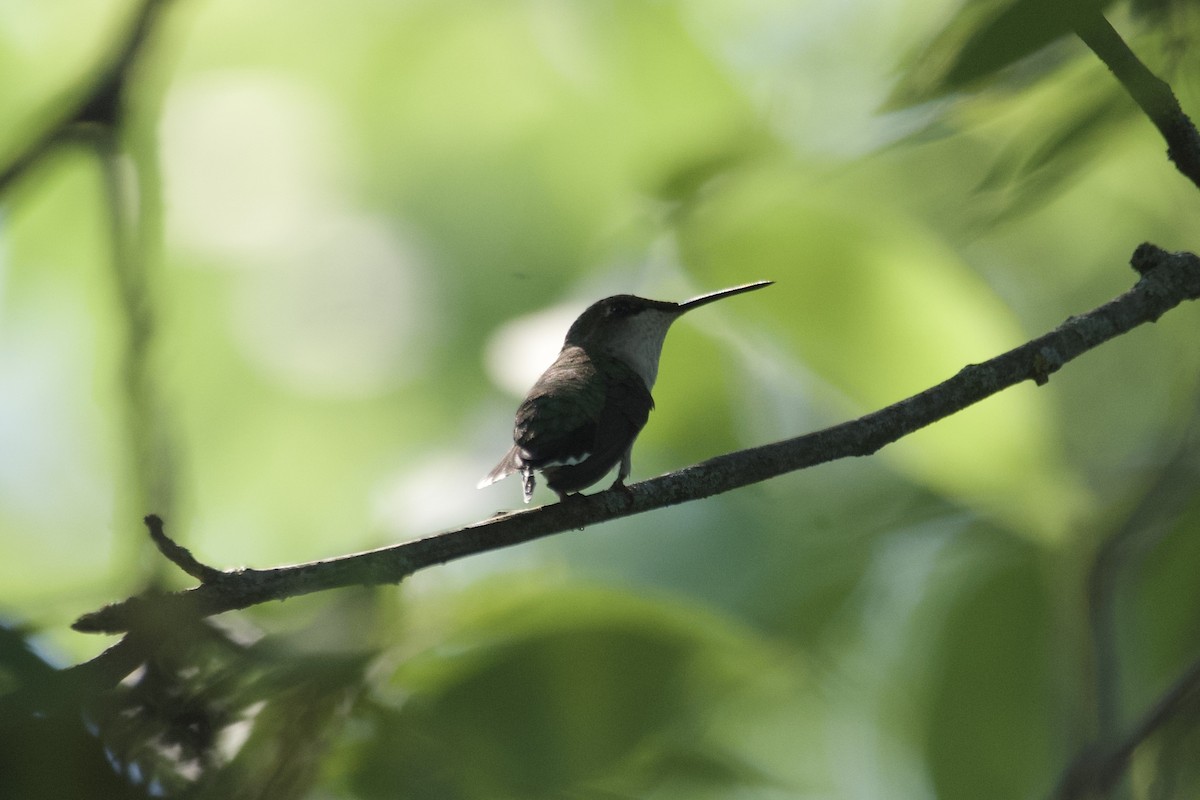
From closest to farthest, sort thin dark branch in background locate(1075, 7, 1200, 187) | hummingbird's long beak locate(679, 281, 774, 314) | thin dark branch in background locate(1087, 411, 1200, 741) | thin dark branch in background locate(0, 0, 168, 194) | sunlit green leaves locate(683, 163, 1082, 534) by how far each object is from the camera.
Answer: thin dark branch in background locate(1075, 7, 1200, 187)
thin dark branch in background locate(1087, 411, 1200, 741)
thin dark branch in background locate(0, 0, 168, 194)
sunlit green leaves locate(683, 163, 1082, 534)
hummingbird's long beak locate(679, 281, 774, 314)

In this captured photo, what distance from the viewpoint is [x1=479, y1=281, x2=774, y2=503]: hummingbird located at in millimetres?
1444

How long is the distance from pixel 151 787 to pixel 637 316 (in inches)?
66.9

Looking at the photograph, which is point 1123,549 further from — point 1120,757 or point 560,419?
point 560,419

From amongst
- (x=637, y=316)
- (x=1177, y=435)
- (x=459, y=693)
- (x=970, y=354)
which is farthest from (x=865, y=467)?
(x=459, y=693)

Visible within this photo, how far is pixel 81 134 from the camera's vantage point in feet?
3.42

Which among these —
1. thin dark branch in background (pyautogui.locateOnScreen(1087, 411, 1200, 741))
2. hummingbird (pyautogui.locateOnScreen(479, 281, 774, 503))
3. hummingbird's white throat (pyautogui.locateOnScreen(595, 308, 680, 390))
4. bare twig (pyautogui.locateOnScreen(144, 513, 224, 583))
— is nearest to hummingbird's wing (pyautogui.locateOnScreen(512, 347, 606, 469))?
hummingbird (pyautogui.locateOnScreen(479, 281, 774, 503))

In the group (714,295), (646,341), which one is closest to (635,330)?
(646,341)

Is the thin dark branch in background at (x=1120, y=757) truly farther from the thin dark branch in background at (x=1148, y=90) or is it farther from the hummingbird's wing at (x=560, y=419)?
the hummingbird's wing at (x=560, y=419)

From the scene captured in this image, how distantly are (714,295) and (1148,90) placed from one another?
1114 mm

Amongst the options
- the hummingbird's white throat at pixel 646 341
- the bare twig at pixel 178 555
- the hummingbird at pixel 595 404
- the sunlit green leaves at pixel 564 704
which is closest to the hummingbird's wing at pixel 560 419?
the hummingbird at pixel 595 404

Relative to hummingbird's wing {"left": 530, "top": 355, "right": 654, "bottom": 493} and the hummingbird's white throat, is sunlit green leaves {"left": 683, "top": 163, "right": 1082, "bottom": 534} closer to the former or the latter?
hummingbird's wing {"left": 530, "top": 355, "right": 654, "bottom": 493}

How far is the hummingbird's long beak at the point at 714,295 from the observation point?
1618 millimetres

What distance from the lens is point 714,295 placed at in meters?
1.85

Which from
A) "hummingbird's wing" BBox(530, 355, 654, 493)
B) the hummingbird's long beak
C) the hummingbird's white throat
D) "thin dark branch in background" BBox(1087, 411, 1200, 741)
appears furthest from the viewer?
the hummingbird's white throat
